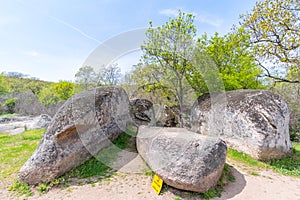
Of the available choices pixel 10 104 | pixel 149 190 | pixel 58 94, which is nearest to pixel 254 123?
pixel 149 190

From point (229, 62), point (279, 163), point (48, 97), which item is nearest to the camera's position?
point (279, 163)

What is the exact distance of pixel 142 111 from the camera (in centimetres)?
1002

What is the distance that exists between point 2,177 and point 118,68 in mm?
7747

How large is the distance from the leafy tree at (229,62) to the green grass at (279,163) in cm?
461

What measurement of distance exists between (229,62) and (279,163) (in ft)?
21.2

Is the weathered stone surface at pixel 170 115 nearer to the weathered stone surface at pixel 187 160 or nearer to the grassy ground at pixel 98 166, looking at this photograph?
the grassy ground at pixel 98 166

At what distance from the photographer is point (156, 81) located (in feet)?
38.4

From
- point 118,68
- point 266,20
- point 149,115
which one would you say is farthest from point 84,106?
point 266,20

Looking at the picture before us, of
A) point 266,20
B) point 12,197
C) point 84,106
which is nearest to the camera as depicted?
point 12,197

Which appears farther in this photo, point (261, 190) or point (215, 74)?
point (215, 74)

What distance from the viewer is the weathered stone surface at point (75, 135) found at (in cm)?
498

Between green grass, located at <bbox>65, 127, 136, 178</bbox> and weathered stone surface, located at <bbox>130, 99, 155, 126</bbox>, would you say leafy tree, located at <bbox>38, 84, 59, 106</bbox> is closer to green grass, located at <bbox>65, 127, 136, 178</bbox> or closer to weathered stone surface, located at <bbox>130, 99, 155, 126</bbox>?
weathered stone surface, located at <bbox>130, 99, 155, 126</bbox>

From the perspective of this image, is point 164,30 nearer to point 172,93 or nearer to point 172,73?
point 172,73

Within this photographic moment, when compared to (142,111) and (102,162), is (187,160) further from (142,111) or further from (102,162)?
(142,111)
